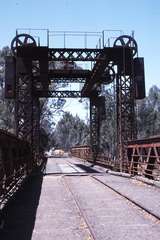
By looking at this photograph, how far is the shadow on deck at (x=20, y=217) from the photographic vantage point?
411 inches

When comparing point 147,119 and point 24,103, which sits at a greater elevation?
point 147,119

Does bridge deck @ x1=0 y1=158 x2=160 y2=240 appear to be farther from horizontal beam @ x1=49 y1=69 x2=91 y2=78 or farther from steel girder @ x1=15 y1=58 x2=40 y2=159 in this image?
horizontal beam @ x1=49 y1=69 x2=91 y2=78

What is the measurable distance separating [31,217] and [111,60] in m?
23.4

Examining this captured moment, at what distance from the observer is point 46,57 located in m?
35.9

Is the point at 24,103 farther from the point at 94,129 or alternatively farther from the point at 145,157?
the point at 94,129

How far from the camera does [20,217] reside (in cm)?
1296

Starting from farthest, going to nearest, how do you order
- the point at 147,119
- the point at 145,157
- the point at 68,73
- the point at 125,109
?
the point at 147,119
the point at 68,73
the point at 125,109
the point at 145,157

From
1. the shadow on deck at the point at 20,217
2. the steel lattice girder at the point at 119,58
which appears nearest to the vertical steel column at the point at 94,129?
the steel lattice girder at the point at 119,58

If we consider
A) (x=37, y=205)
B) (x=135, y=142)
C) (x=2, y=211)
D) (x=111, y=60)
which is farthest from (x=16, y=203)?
(x=111, y=60)

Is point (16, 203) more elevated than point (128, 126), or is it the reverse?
point (128, 126)

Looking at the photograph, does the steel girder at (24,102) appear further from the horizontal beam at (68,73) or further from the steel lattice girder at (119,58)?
the horizontal beam at (68,73)

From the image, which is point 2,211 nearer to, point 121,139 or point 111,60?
point 121,139

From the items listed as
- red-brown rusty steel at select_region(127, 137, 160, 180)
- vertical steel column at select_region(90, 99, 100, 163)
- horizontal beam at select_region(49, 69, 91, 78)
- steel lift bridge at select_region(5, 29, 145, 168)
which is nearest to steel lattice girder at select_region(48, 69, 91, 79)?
horizontal beam at select_region(49, 69, 91, 78)

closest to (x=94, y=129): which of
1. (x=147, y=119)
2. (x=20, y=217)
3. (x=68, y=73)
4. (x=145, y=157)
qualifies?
(x=68, y=73)
